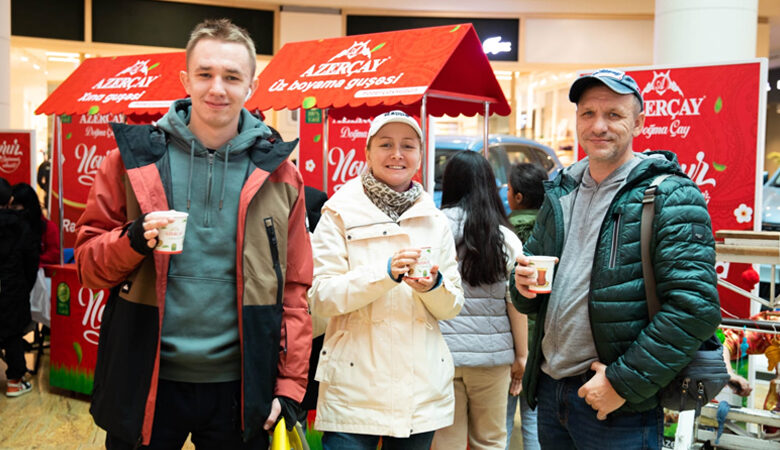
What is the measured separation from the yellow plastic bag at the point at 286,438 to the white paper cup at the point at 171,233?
584mm

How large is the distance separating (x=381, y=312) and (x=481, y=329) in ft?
2.87

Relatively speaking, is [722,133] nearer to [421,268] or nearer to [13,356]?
[421,268]

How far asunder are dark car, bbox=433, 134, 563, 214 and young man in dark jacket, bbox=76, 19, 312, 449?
6225 millimetres

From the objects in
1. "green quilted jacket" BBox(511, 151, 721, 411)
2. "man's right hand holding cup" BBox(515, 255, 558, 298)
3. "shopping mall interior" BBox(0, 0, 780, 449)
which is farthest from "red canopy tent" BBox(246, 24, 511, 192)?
"shopping mall interior" BBox(0, 0, 780, 449)

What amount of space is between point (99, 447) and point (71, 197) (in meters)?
2.65

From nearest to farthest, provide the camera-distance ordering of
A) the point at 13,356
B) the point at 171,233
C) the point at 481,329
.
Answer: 1. the point at 171,233
2. the point at 481,329
3. the point at 13,356

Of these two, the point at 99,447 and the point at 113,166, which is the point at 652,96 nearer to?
the point at 113,166

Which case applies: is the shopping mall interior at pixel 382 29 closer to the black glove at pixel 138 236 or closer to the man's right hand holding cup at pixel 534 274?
the man's right hand holding cup at pixel 534 274

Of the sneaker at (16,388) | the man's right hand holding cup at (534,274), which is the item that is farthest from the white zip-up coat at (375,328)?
the sneaker at (16,388)

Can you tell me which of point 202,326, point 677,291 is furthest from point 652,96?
point 202,326

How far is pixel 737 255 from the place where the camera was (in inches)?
124

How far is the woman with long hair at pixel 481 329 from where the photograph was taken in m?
3.19

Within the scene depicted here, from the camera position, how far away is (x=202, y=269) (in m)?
1.89

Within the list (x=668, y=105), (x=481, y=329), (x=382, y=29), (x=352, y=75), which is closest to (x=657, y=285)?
(x=481, y=329)
